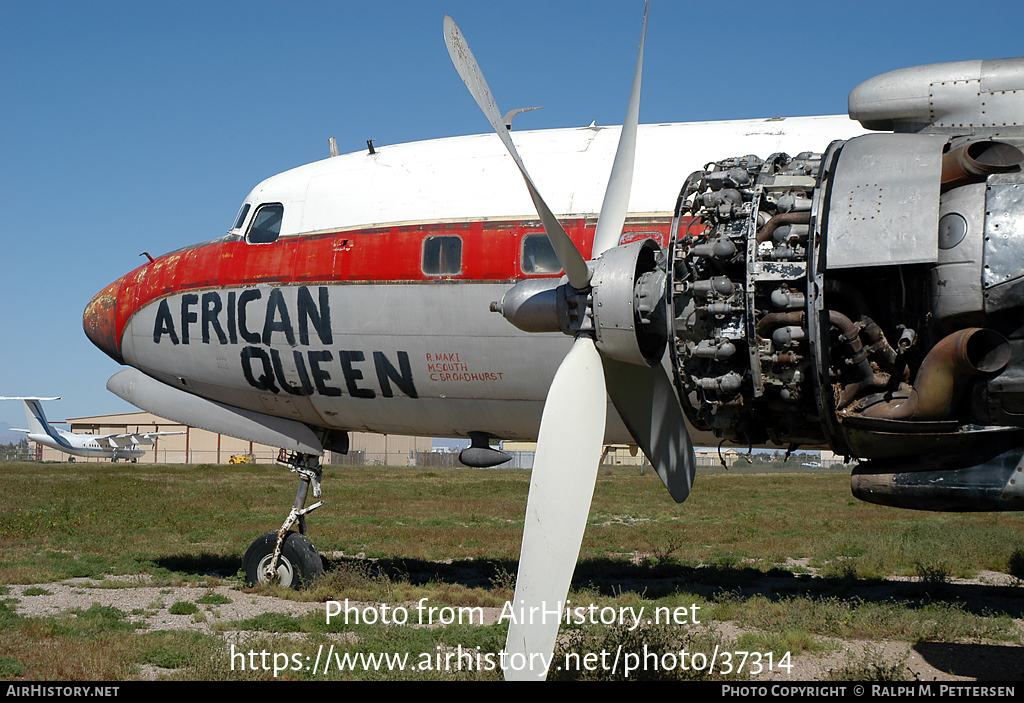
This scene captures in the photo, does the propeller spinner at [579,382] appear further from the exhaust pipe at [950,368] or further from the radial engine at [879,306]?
the exhaust pipe at [950,368]

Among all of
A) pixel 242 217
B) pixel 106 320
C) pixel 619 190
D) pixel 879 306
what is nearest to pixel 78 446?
pixel 106 320

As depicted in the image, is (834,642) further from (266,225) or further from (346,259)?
(266,225)

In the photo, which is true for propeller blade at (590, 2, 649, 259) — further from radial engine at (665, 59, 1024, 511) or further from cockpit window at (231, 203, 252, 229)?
cockpit window at (231, 203, 252, 229)

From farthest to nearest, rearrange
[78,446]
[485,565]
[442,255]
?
[78,446]
[485,565]
[442,255]

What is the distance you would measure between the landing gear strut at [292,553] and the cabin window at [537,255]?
5.17m

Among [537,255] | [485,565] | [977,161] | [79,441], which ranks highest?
[977,161]

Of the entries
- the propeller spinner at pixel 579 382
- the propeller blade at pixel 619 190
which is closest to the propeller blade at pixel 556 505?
the propeller spinner at pixel 579 382

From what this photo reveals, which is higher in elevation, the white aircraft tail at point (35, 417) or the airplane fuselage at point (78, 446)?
the white aircraft tail at point (35, 417)

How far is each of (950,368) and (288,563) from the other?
10.5 m

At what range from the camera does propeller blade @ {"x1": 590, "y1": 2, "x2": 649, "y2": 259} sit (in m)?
8.42

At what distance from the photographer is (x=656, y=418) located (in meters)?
8.09

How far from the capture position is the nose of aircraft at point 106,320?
47.4 feet

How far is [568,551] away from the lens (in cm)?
680

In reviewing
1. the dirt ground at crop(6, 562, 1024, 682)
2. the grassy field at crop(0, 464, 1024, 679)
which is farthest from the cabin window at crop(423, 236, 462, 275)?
the dirt ground at crop(6, 562, 1024, 682)
